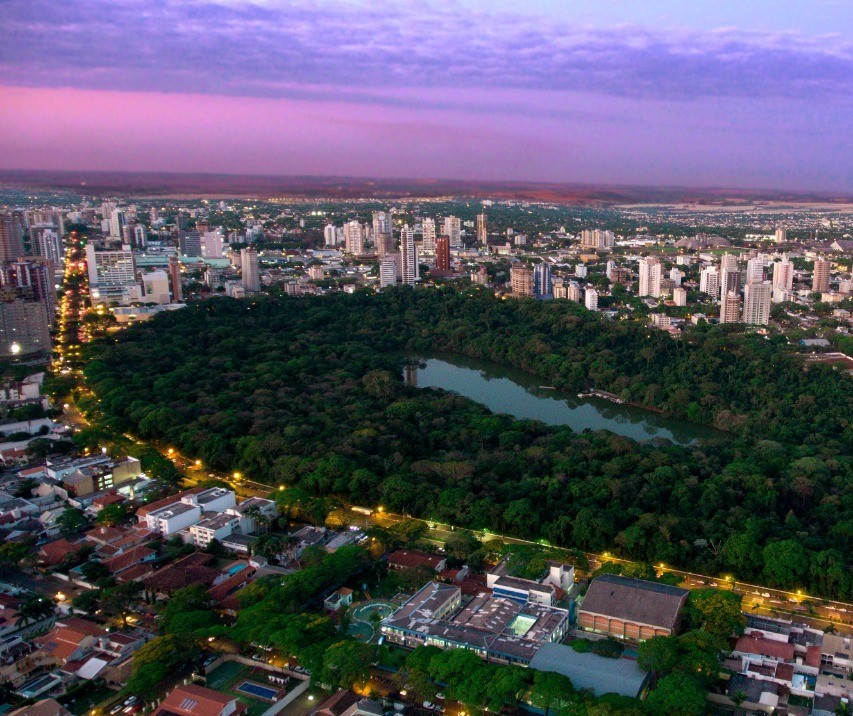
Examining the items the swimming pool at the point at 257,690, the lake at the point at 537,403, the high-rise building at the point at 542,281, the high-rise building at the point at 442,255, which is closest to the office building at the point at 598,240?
the high-rise building at the point at 442,255

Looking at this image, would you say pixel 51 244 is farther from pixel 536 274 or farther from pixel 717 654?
pixel 717 654

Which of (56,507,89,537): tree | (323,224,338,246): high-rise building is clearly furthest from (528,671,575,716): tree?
(323,224,338,246): high-rise building

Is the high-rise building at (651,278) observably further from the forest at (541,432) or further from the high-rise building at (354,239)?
the high-rise building at (354,239)

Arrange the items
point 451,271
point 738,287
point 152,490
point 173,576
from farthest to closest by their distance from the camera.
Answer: point 451,271 → point 738,287 → point 152,490 → point 173,576

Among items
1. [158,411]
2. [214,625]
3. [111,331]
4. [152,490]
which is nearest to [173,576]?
[214,625]

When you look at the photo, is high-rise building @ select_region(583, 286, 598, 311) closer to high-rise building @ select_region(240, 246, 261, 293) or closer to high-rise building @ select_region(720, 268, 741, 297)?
high-rise building @ select_region(720, 268, 741, 297)
